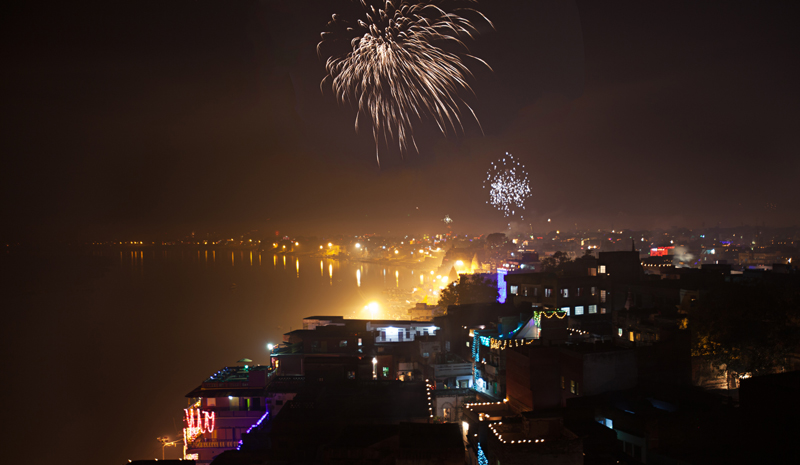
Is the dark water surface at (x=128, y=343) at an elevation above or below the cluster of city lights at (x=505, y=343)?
below

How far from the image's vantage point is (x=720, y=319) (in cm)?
927

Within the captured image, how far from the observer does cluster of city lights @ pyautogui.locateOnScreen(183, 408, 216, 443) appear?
11.4m

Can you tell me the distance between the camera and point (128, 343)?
3189 cm

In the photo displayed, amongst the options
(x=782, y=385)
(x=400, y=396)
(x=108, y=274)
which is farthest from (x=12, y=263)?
(x=782, y=385)

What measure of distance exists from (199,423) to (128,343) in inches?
976

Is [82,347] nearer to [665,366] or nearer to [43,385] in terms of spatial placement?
[43,385]

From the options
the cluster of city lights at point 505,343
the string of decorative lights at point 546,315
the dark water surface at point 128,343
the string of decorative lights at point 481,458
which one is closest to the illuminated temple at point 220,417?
the dark water surface at point 128,343

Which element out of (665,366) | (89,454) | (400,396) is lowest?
(89,454)

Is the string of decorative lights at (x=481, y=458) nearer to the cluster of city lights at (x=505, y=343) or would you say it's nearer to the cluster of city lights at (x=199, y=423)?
the cluster of city lights at (x=505, y=343)

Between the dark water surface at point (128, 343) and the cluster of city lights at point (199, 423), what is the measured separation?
3.97 metres

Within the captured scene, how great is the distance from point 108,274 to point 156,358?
56542mm

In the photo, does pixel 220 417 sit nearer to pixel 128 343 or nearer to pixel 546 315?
pixel 546 315

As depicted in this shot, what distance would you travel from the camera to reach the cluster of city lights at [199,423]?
448 inches

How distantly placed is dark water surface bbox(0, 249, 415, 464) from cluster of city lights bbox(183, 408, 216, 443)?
3.97m
